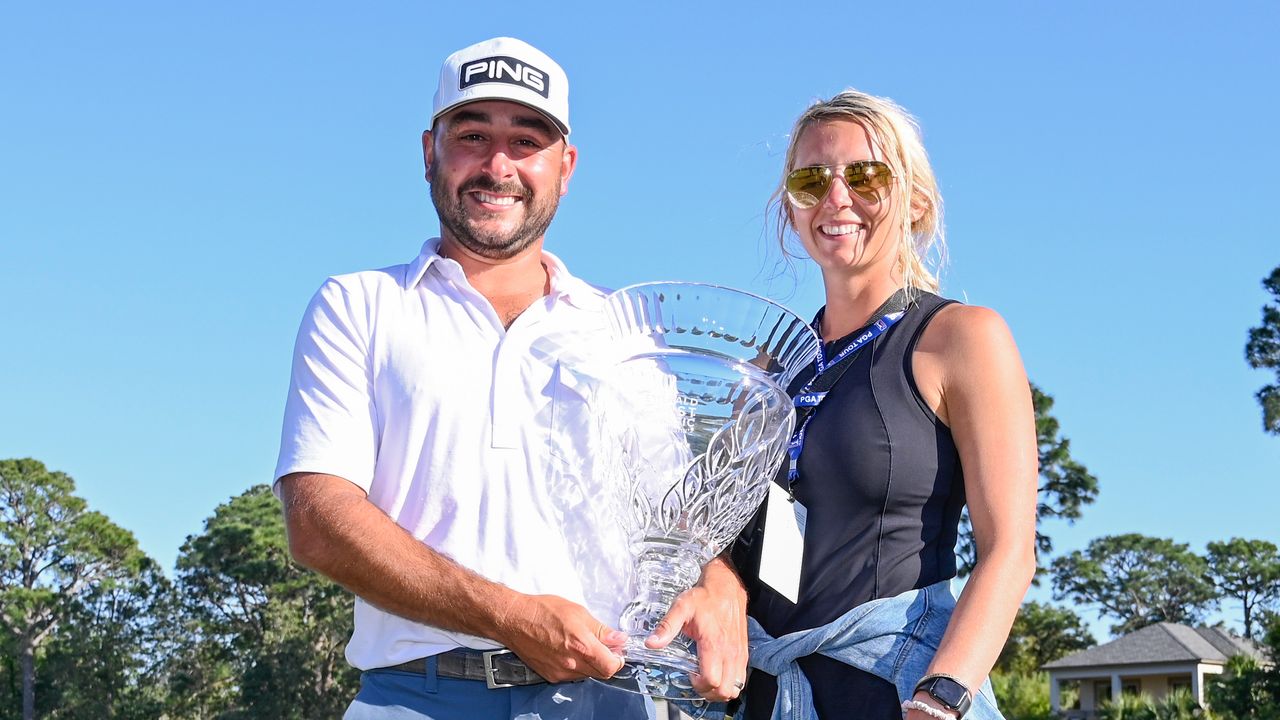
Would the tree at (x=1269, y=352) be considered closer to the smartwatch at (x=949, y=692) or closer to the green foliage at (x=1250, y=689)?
the green foliage at (x=1250, y=689)

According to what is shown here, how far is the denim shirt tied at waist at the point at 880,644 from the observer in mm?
2184

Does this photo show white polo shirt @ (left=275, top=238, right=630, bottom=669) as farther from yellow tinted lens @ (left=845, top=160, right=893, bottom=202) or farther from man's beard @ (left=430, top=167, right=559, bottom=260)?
yellow tinted lens @ (left=845, top=160, right=893, bottom=202)

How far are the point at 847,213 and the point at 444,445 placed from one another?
2.91 ft

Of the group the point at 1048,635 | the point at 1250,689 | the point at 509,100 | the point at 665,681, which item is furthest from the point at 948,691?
the point at 1048,635

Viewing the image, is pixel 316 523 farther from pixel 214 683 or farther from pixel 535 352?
pixel 214 683

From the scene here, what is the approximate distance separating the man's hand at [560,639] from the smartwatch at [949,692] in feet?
1.61

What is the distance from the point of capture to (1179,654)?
4569 centimetres

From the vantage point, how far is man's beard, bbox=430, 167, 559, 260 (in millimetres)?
2857

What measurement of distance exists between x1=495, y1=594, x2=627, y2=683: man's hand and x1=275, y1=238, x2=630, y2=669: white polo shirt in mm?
179

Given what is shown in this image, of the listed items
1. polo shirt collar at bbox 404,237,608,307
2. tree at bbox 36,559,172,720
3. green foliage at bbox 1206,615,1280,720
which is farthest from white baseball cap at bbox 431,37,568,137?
tree at bbox 36,559,172,720

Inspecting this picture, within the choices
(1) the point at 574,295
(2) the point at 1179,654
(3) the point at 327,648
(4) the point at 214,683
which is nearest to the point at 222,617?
(4) the point at 214,683

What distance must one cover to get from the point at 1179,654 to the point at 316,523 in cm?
4834

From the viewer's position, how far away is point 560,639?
7.24 feet

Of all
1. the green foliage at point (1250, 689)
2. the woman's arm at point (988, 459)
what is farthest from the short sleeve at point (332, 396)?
the green foliage at point (1250, 689)
